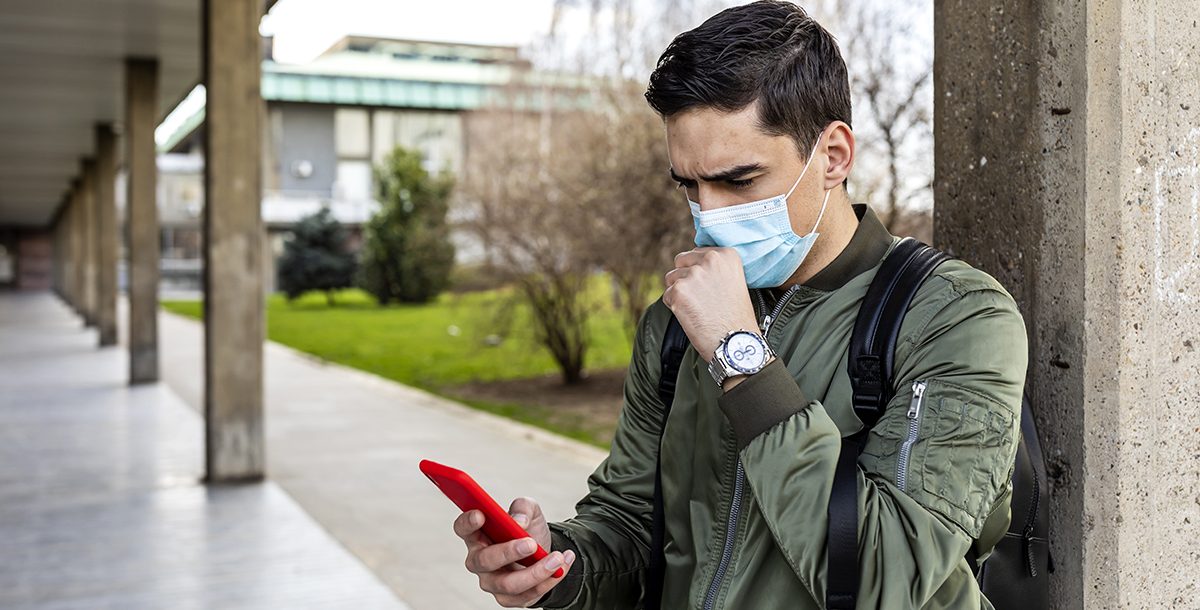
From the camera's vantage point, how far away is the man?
5.17 feet

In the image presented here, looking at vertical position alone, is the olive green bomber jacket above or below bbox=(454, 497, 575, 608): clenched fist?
above

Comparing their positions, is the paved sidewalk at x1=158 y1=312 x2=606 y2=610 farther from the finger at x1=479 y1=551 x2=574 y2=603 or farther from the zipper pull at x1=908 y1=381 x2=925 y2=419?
the zipper pull at x1=908 y1=381 x2=925 y2=419

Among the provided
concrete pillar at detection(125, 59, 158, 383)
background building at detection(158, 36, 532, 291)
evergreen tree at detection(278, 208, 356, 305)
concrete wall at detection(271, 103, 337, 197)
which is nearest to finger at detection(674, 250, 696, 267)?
concrete pillar at detection(125, 59, 158, 383)

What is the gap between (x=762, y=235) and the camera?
1792 millimetres

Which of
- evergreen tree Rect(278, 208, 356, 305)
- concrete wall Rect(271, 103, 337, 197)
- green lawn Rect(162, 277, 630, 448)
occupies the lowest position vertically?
green lawn Rect(162, 277, 630, 448)

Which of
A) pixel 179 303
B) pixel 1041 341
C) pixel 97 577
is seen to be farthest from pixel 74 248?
pixel 1041 341

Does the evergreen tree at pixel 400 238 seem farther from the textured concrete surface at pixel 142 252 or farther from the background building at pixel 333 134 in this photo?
the textured concrete surface at pixel 142 252

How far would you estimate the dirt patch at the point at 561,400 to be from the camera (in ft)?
40.9

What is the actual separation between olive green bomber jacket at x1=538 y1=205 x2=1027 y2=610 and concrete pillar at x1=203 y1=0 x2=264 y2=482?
292 inches

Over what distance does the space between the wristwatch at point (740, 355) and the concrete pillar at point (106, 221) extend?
22.2m

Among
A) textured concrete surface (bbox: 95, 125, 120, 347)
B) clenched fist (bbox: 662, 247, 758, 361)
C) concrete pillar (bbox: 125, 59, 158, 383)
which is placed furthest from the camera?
textured concrete surface (bbox: 95, 125, 120, 347)

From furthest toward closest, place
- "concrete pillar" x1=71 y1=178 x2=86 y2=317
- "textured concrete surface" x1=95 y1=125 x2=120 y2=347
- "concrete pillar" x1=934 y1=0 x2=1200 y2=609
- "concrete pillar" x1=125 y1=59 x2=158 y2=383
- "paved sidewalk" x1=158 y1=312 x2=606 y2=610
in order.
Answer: "concrete pillar" x1=71 y1=178 x2=86 y2=317 → "textured concrete surface" x1=95 y1=125 x2=120 y2=347 → "concrete pillar" x1=125 y1=59 x2=158 y2=383 → "paved sidewalk" x1=158 y1=312 x2=606 y2=610 → "concrete pillar" x1=934 y1=0 x2=1200 y2=609

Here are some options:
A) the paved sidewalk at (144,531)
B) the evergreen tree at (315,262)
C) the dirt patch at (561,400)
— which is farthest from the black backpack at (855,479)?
the evergreen tree at (315,262)

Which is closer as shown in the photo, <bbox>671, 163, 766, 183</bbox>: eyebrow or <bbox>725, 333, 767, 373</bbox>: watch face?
<bbox>725, 333, 767, 373</bbox>: watch face
